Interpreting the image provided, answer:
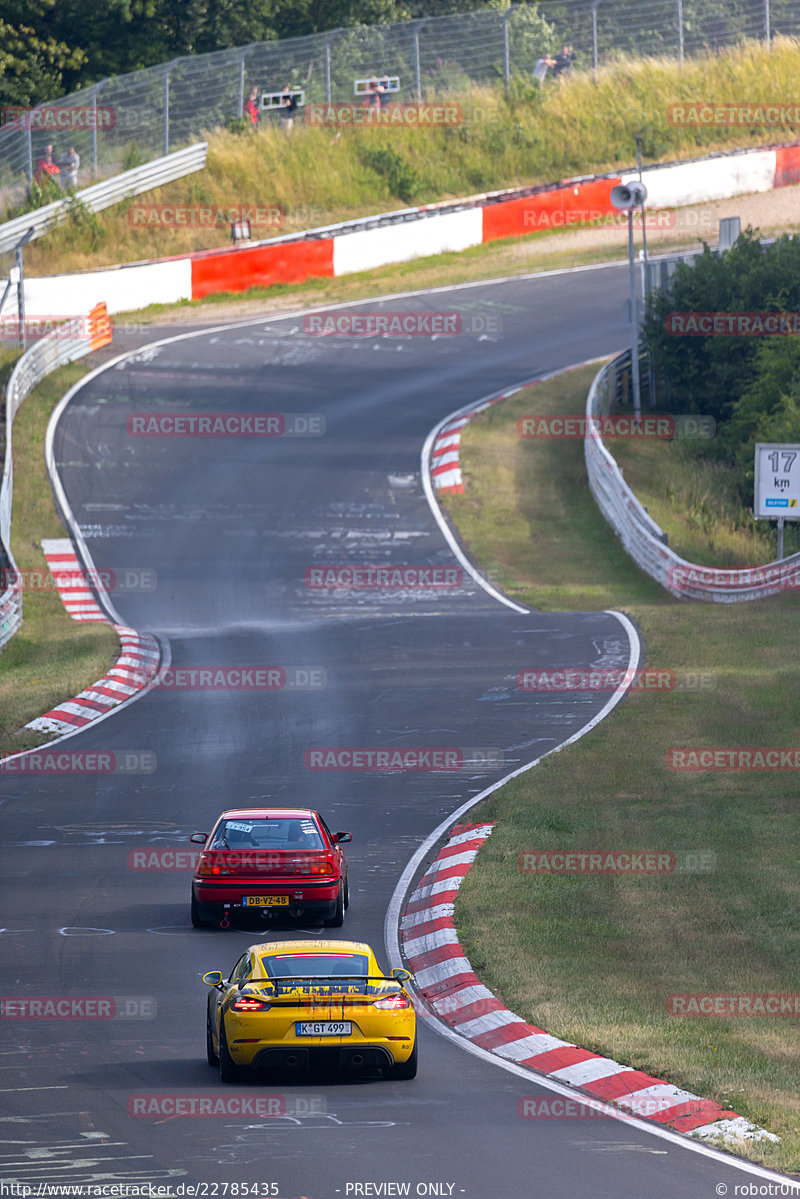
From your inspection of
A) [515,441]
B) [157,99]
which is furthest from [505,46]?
[515,441]

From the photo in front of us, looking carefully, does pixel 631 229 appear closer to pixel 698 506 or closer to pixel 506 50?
pixel 698 506

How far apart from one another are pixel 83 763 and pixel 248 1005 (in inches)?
487

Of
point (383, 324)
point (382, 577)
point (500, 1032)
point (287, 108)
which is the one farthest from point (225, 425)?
point (500, 1032)

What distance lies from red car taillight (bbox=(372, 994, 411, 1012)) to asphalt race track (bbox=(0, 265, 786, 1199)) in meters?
0.51

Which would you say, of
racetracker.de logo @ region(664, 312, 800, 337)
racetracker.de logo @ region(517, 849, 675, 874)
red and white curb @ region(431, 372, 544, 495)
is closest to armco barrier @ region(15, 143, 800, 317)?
red and white curb @ region(431, 372, 544, 495)

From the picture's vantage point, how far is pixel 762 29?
67.2 metres

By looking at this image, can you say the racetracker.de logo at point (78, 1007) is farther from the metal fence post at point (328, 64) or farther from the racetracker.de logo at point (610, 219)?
the metal fence post at point (328, 64)

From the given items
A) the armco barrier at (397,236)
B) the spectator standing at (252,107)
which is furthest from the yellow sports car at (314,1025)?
the spectator standing at (252,107)

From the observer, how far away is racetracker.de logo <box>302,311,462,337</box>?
5128cm

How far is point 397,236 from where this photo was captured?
5716 cm

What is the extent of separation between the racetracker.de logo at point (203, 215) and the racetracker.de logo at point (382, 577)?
25.0 m

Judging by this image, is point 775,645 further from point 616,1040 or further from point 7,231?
point 7,231

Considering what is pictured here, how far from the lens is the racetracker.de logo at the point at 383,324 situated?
168 feet

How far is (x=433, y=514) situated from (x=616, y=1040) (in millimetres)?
27788
